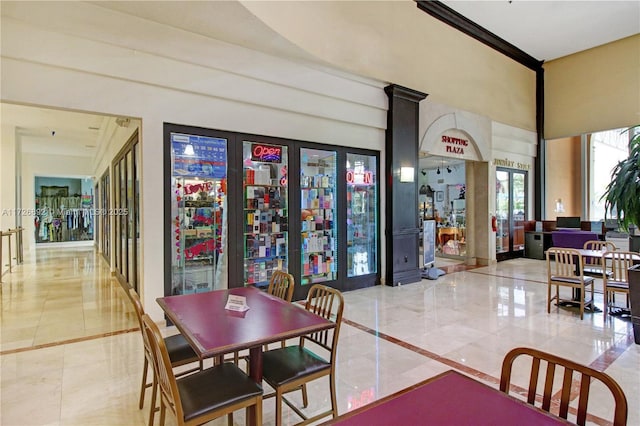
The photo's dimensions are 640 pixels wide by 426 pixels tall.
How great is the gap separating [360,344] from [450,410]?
8.53ft

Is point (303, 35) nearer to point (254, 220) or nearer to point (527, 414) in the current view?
point (254, 220)

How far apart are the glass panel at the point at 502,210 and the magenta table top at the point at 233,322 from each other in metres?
8.47

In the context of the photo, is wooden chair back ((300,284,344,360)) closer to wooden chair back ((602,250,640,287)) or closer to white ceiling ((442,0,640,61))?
wooden chair back ((602,250,640,287))

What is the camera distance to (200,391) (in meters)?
1.94

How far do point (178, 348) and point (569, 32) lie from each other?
10.8 metres

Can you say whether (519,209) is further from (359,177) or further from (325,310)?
(325,310)

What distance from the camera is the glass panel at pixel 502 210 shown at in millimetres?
9398

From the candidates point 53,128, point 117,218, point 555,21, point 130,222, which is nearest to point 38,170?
point 53,128

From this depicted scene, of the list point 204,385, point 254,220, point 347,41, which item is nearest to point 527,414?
point 204,385

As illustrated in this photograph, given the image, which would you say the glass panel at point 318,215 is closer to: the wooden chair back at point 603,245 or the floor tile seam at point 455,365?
the floor tile seam at point 455,365

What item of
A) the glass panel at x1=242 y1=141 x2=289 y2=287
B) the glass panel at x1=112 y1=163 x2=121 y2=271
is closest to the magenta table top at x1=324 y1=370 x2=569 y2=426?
the glass panel at x1=242 y1=141 x2=289 y2=287

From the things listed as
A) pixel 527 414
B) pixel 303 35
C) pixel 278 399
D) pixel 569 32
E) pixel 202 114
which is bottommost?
pixel 278 399

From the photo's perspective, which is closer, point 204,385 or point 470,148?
point 204,385

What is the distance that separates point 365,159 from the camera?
21.4ft
